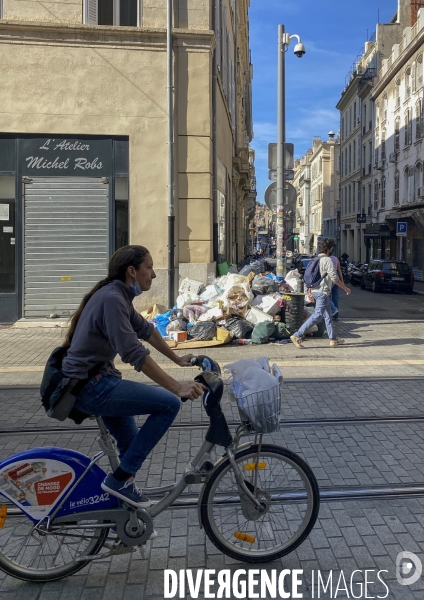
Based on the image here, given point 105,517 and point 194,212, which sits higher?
point 194,212

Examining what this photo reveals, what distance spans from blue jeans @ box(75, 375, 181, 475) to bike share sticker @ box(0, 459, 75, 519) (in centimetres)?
31

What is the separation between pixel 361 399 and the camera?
21.8ft

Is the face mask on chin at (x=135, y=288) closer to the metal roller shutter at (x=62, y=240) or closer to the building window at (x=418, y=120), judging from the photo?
the metal roller shutter at (x=62, y=240)

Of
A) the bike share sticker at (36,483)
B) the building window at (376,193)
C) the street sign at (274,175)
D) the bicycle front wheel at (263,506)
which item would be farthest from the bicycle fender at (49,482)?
the building window at (376,193)

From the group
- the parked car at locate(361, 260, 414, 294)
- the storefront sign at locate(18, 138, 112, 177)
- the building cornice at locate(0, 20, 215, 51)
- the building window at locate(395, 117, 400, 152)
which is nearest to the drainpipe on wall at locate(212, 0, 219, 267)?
the building cornice at locate(0, 20, 215, 51)

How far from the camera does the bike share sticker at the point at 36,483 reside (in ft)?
9.86

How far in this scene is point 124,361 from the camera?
301 centimetres

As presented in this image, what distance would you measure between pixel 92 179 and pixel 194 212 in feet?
7.48

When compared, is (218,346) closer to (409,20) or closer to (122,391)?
(122,391)

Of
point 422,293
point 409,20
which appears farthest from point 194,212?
point 409,20

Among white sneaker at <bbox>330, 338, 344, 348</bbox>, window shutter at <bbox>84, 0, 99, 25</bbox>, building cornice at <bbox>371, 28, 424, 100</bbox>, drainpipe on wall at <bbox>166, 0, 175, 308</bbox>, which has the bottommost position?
white sneaker at <bbox>330, 338, 344, 348</bbox>

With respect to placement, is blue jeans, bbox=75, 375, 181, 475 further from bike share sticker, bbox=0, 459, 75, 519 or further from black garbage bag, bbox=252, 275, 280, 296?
black garbage bag, bbox=252, 275, 280, 296

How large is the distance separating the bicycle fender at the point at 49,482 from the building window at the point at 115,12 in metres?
11.5

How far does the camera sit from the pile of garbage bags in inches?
410
